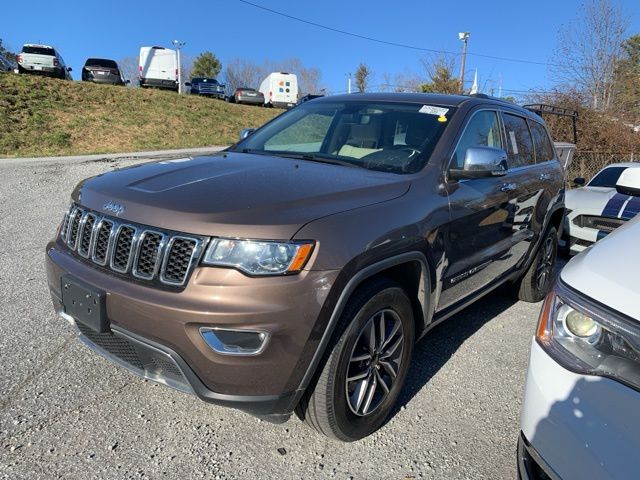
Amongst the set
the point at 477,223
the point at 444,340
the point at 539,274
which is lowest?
the point at 444,340

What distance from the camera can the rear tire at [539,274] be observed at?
189 inches

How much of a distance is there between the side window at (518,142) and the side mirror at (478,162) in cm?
101

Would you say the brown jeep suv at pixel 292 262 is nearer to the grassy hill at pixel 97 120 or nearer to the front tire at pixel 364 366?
the front tire at pixel 364 366

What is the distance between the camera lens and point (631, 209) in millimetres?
6398

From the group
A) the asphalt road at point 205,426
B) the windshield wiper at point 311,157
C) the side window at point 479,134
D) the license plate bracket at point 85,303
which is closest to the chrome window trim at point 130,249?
the license plate bracket at point 85,303

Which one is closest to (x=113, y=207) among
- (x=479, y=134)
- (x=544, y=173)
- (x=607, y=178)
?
(x=479, y=134)

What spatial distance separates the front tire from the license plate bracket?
102 cm

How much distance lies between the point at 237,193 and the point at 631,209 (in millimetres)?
5937

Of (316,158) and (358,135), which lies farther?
(358,135)

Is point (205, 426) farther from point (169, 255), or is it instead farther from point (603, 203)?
point (603, 203)

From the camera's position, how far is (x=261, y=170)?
2859 mm

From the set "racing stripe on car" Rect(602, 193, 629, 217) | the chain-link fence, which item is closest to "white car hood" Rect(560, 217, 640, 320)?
"racing stripe on car" Rect(602, 193, 629, 217)

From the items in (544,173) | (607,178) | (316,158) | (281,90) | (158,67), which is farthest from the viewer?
(281,90)

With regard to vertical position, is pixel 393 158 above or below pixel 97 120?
above
